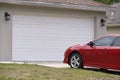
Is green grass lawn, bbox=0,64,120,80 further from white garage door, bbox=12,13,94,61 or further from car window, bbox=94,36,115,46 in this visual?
white garage door, bbox=12,13,94,61

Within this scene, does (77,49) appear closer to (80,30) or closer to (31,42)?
(31,42)

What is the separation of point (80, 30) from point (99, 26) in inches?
53.3

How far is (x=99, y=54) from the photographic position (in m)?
14.3

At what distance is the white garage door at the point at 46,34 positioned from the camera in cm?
1920

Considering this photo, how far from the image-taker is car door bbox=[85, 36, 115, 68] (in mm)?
14109

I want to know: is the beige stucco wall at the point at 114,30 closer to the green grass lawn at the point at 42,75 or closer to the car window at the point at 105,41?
the car window at the point at 105,41

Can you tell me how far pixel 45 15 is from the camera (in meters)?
20.1

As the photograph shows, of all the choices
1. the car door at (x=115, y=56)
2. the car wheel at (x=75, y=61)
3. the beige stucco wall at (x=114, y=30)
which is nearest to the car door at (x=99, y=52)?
the car door at (x=115, y=56)

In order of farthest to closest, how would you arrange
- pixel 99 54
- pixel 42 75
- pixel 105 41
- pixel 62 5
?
pixel 62 5 < pixel 105 41 < pixel 99 54 < pixel 42 75

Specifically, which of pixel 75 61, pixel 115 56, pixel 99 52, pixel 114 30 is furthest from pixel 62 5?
pixel 114 30

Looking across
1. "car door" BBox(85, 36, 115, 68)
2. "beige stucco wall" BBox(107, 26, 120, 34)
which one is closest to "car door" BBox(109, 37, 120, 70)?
"car door" BBox(85, 36, 115, 68)

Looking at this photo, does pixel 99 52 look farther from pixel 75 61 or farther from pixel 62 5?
pixel 62 5

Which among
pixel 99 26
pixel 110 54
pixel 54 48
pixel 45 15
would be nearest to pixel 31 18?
pixel 45 15

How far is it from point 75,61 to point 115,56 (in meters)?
2.03
